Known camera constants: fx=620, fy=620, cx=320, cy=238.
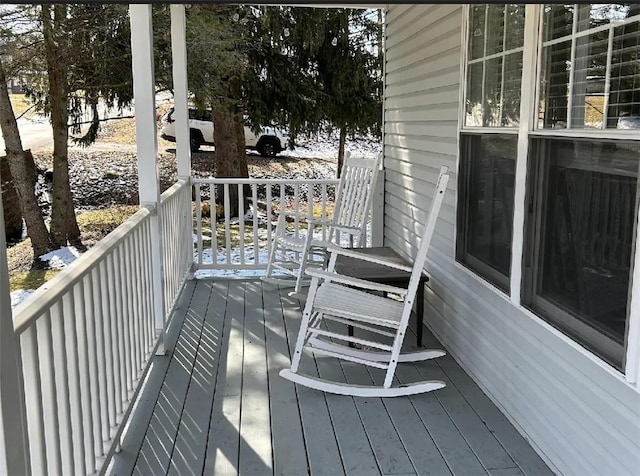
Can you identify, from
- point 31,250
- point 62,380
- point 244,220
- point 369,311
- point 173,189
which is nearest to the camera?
point 62,380

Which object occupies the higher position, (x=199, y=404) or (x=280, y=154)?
(x=280, y=154)

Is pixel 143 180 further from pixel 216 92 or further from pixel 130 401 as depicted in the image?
→ pixel 216 92

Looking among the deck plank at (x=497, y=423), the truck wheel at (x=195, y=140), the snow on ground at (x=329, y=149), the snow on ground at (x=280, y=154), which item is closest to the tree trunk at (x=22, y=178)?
the snow on ground at (x=280, y=154)

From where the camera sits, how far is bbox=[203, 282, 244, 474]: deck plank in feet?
8.27

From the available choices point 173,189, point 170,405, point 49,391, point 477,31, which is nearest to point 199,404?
point 170,405

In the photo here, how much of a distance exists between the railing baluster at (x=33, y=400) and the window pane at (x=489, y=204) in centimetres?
205

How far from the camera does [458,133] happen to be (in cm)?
355

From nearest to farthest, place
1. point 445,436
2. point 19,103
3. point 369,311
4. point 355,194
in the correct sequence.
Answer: point 445,436 → point 369,311 → point 355,194 → point 19,103

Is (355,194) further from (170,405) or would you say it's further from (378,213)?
(170,405)

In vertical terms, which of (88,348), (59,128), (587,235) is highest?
(59,128)

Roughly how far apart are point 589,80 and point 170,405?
2.33m

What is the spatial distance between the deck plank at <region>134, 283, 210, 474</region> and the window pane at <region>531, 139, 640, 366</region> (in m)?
1.69

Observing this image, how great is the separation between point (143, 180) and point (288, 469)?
1834mm

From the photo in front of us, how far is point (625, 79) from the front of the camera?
1998 mm
